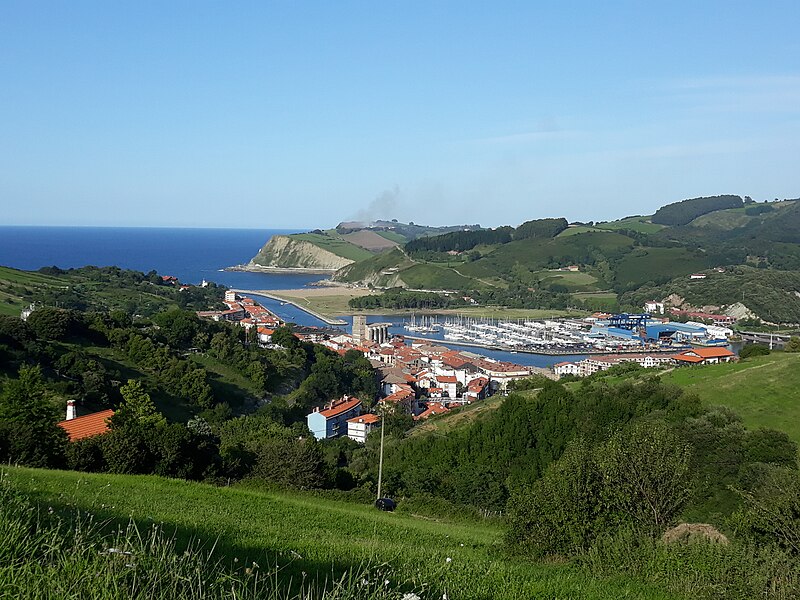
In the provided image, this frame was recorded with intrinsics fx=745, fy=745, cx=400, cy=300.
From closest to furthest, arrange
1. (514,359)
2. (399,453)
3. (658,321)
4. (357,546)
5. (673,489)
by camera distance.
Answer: (357,546) < (673,489) < (399,453) < (514,359) < (658,321)

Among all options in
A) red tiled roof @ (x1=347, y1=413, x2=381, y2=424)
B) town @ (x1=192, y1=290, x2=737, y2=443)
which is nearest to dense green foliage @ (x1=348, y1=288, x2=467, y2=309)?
town @ (x1=192, y1=290, x2=737, y2=443)

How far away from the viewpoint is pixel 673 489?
9273 millimetres

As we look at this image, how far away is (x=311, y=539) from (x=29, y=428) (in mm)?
7647

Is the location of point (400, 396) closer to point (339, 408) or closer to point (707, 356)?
point (339, 408)

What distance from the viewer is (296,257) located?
156375 mm

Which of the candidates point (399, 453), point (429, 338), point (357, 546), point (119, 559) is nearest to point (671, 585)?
point (357, 546)

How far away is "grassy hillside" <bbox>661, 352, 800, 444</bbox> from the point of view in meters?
24.4

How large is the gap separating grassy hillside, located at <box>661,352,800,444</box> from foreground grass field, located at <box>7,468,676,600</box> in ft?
56.0

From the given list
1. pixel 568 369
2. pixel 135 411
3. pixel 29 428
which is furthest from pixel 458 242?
pixel 29 428

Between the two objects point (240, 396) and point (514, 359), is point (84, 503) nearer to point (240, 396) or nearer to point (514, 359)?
point (240, 396)

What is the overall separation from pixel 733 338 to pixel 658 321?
11.1 meters

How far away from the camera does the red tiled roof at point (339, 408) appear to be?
105 ft

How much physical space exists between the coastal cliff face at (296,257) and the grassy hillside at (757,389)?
12139 cm

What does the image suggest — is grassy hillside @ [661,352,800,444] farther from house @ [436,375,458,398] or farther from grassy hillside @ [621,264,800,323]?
grassy hillside @ [621,264,800,323]
